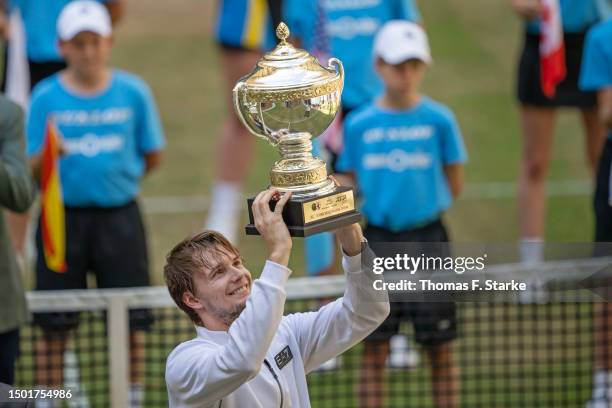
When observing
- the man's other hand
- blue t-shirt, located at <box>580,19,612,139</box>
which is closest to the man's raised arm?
the man's other hand

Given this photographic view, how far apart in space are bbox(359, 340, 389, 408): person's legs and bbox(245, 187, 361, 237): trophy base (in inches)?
94.4

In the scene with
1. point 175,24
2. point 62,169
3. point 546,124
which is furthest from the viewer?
point 175,24

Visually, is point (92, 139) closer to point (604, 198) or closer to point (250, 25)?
point (250, 25)

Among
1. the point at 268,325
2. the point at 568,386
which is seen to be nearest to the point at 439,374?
the point at 568,386

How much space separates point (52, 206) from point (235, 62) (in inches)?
113

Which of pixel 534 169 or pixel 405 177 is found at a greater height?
pixel 405 177

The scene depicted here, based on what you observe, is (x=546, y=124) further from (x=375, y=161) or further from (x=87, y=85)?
(x=87, y=85)

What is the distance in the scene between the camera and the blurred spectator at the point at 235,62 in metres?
8.66

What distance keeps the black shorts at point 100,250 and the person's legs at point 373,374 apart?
124 cm

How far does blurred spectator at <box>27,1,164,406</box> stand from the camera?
6699mm

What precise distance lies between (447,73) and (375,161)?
6.82 metres

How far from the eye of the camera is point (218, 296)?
3988 mm

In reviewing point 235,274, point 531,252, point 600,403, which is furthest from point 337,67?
point 600,403

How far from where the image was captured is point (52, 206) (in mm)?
6242
